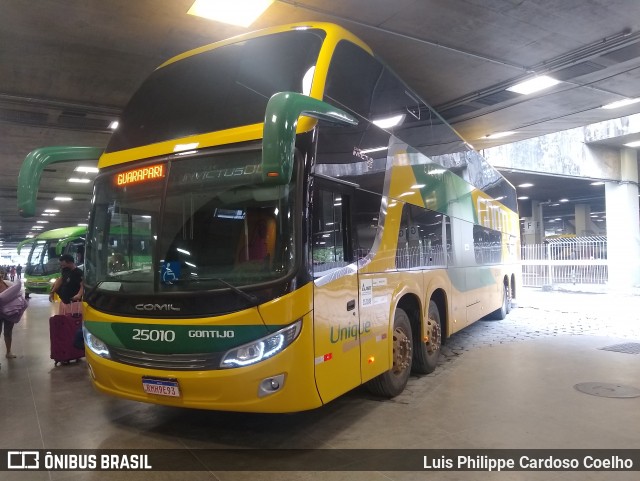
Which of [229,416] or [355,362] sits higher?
[355,362]

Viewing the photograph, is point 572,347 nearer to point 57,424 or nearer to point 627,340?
point 627,340

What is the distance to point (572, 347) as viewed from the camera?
29.5ft

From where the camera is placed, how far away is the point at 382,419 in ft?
17.0

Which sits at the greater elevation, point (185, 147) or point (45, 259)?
point (185, 147)

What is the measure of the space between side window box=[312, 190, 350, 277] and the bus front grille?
1.16 m

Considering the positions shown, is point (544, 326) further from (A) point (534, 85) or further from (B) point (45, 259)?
(B) point (45, 259)

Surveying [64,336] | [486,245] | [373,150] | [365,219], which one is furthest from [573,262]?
[64,336]

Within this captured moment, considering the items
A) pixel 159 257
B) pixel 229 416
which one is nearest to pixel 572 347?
pixel 229 416

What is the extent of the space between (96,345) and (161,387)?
0.97m

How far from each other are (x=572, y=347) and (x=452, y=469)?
6.19 m

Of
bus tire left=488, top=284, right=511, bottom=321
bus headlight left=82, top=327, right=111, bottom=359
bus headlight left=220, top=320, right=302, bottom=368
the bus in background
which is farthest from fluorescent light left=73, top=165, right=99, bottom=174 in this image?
bus headlight left=220, top=320, right=302, bottom=368

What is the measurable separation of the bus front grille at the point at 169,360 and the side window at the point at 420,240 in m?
2.79

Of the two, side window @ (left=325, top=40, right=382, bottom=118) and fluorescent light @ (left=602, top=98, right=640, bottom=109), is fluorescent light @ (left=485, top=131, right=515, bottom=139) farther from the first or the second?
side window @ (left=325, top=40, right=382, bottom=118)

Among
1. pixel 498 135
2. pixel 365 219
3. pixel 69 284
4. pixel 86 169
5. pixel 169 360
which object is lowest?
pixel 169 360
